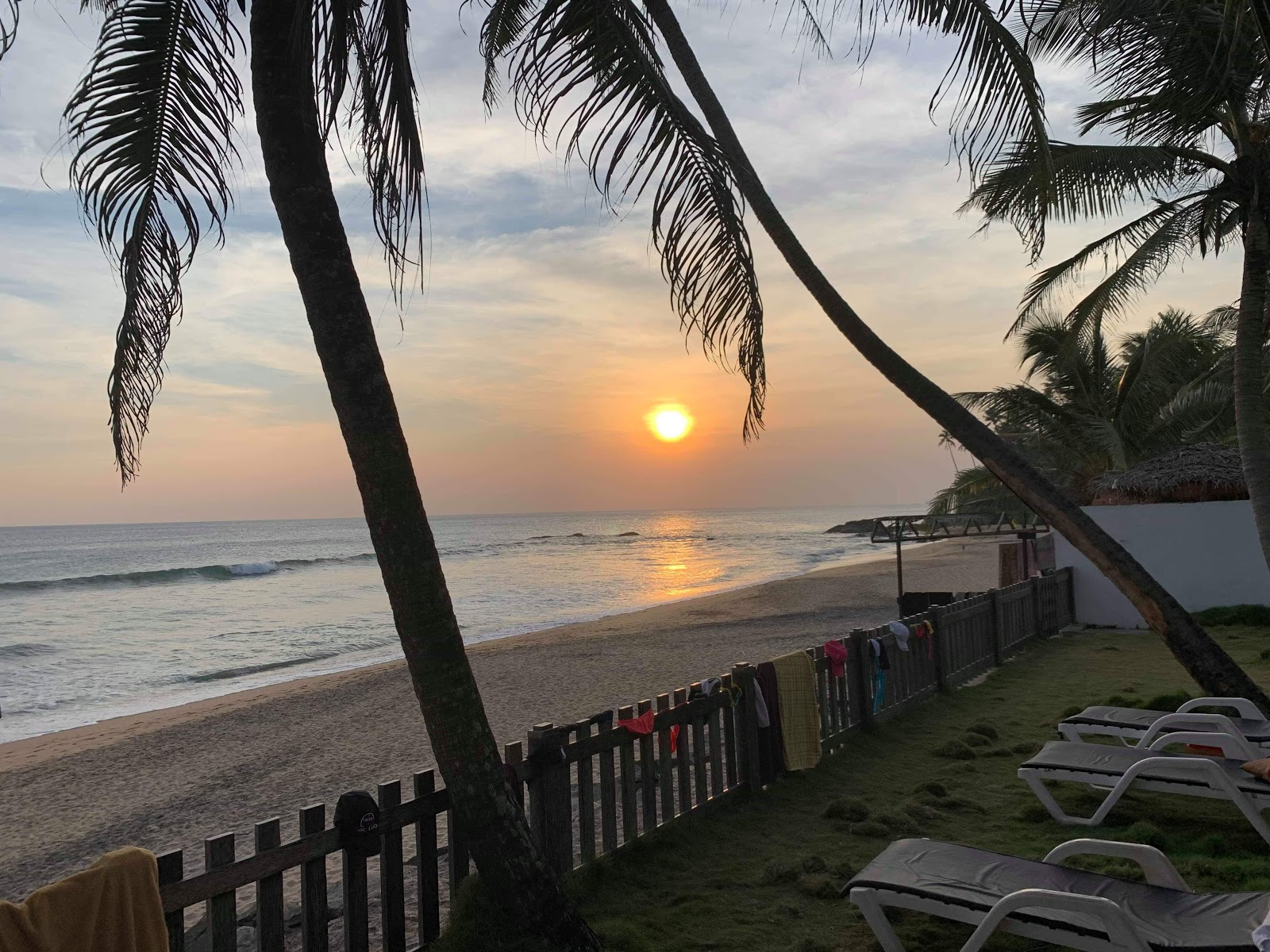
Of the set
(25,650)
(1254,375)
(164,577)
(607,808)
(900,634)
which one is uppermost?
(1254,375)

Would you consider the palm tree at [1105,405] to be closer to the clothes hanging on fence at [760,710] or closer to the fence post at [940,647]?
the fence post at [940,647]

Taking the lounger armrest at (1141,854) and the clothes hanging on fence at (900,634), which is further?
the clothes hanging on fence at (900,634)

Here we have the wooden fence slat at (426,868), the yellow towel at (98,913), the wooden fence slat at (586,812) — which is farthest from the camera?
the wooden fence slat at (586,812)

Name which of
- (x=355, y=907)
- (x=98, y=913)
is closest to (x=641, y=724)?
(x=355, y=907)

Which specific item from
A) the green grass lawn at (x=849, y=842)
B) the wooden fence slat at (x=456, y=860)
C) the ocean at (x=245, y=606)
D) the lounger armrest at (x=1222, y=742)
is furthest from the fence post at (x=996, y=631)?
the ocean at (x=245, y=606)

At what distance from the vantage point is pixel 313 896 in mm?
3553

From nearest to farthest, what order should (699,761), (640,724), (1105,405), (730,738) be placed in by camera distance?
1. (640,724)
2. (699,761)
3. (730,738)
4. (1105,405)

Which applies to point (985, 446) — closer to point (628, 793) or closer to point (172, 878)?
point (628, 793)

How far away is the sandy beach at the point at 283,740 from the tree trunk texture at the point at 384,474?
477cm

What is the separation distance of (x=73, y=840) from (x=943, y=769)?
7509 millimetres

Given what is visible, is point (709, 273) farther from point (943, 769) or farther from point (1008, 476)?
point (943, 769)

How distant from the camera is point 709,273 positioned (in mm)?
4793

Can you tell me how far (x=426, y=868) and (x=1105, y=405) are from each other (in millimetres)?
21170

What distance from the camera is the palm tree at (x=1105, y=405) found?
19.6 meters
